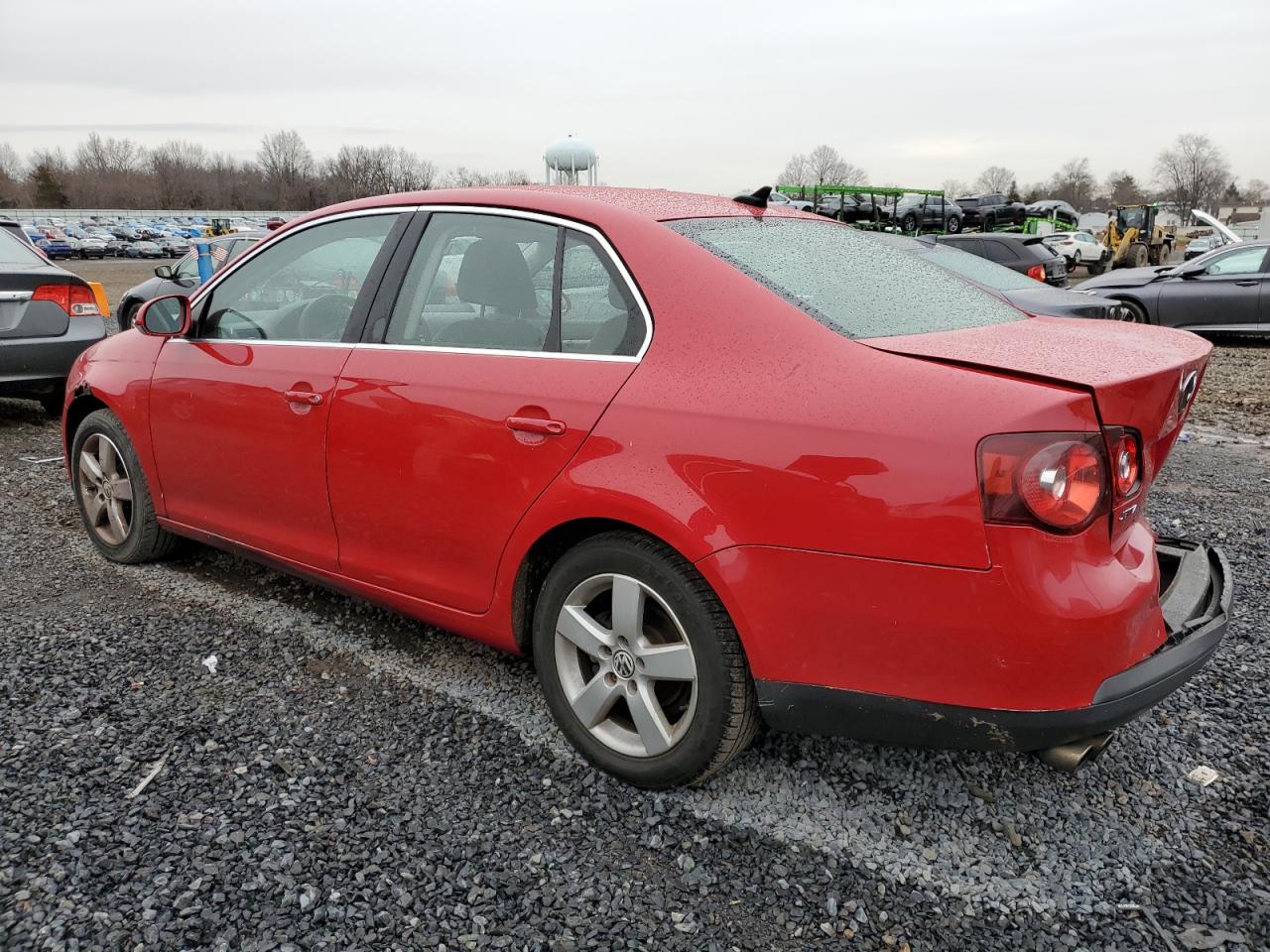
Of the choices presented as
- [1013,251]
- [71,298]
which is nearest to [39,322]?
[71,298]

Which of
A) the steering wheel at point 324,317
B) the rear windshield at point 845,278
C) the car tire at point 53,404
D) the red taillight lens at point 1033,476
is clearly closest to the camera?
the red taillight lens at point 1033,476

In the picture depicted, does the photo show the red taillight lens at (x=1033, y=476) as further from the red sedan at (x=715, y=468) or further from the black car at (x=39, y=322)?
the black car at (x=39, y=322)

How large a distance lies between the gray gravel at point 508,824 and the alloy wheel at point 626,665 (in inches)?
7.7

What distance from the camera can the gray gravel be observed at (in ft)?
6.89

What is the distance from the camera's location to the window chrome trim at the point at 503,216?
248 cm

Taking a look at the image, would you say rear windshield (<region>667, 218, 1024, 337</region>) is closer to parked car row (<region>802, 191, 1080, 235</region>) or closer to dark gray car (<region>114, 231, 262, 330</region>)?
dark gray car (<region>114, 231, 262, 330</region>)

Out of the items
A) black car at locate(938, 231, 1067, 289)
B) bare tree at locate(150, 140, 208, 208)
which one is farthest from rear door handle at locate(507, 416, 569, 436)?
bare tree at locate(150, 140, 208, 208)

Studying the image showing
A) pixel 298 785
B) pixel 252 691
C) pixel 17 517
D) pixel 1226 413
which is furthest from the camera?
pixel 1226 413

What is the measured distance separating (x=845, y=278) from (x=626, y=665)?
1246mm

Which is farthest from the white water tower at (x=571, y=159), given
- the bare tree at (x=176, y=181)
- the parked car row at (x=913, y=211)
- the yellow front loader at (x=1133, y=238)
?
the bare tree at (x=176, y=181)

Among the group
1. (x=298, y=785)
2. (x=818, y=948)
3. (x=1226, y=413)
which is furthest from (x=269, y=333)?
(x=1226, y=413)

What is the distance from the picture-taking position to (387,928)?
2080 millimetres

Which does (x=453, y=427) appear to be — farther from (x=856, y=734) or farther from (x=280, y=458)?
(x=856, y=734)

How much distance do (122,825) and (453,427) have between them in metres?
1.34
